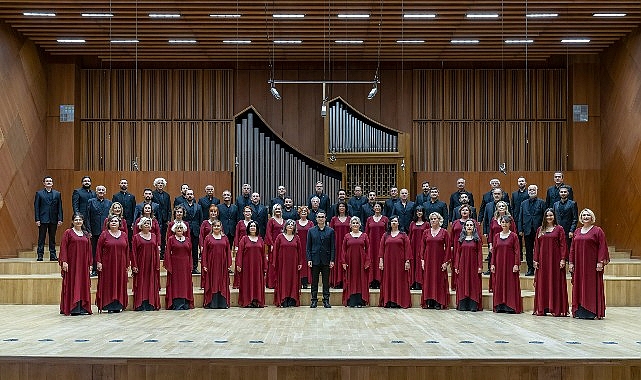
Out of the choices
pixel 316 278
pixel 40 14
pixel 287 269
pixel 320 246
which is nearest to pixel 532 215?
pixel 320 246

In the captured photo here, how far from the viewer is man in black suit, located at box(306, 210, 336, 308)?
11602 mm

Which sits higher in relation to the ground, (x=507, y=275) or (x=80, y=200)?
(x=80, y=200)

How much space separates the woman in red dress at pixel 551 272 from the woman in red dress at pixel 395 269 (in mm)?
1698

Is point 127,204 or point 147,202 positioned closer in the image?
point 147,202

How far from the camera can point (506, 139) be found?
16891 millimetres

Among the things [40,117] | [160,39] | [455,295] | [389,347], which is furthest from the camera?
[40,117]

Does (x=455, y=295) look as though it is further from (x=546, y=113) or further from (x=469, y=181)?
(x=546, y=113)

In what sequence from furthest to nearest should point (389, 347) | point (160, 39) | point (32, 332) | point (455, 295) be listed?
point (160, 39) < point (455, 295) < point (32, 332) < point (389, 347)

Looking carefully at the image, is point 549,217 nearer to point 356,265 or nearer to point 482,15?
point 356,265

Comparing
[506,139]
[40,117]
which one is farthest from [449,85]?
[40,117]

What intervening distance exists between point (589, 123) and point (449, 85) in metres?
2.63

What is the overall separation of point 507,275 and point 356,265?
6.35 feet

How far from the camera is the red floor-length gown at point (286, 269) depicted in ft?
38.7

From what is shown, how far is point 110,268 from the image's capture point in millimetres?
10984
